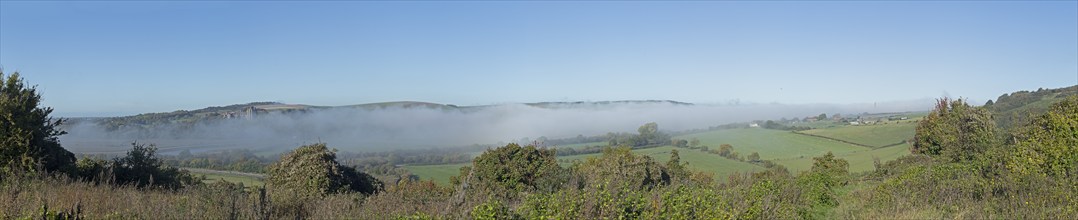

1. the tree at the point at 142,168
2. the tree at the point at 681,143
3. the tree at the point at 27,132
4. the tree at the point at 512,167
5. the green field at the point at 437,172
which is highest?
the tree at the point at 27,132

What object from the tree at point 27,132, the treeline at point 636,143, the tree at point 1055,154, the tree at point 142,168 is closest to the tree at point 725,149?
the treeline at point 636,143

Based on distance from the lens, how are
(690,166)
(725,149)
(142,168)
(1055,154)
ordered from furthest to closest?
(725,149) → (690,166) → (142,168) → (1055,154)

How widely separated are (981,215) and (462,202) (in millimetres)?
6107

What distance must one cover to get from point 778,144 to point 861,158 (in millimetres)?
14191

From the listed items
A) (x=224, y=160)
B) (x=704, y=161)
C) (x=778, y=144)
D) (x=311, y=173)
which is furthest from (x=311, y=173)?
(x=778, y=144)

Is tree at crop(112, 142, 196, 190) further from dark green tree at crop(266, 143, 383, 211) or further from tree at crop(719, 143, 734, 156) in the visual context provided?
tree at crop(719, 143, 734, 156)

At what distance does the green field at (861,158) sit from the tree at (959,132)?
1279 cm

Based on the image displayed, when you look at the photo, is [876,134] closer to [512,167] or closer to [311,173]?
[512,167]

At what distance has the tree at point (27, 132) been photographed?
11.3m

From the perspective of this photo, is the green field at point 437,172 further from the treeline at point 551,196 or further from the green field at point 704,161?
the treeline at point 551,196

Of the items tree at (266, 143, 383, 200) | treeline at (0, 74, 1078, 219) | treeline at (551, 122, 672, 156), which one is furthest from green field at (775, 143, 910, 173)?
tree at (266, 143, 383, 200)

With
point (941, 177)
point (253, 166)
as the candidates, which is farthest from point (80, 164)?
point (253, 166)

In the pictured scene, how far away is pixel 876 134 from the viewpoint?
55375 millimetres

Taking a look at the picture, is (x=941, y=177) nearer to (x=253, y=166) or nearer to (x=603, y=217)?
(x=603, y=217)
